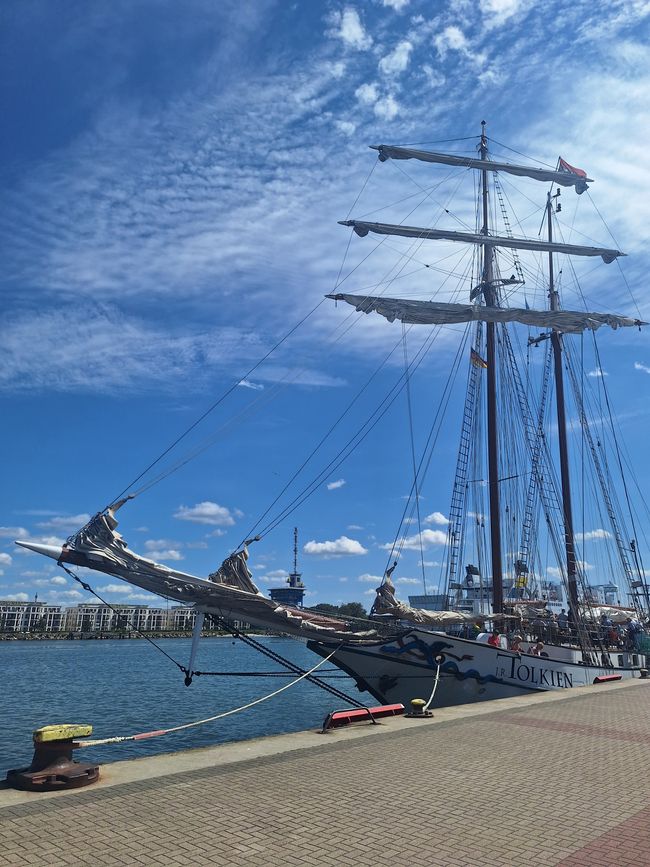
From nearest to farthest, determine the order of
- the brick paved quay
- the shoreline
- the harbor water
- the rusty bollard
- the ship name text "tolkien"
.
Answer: the brick paved quay, the rusty bollard, the harbor water, the ship name text "tolkien", the shoreline

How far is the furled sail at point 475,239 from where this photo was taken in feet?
89.6

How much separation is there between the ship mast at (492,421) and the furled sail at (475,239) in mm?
677

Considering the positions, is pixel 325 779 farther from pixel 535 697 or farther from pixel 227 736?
pixel 227 736

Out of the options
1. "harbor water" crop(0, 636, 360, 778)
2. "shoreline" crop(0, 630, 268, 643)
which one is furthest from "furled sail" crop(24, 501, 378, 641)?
"shoreline" crop(0, 630, 268, 643)

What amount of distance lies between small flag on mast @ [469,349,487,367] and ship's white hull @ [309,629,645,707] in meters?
13.7

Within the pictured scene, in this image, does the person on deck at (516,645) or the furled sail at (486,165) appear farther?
the furled sail at (486,165)

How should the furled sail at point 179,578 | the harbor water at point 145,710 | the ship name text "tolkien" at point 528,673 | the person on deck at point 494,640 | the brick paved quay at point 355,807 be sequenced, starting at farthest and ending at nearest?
the person on deck at point 494,640 < the ship name text "tolkien" at point 528,673 < the harbor water at point 145,710 < the furled sail at point 179,578 < the brick paved quay at point 355,807

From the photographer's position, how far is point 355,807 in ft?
23.2

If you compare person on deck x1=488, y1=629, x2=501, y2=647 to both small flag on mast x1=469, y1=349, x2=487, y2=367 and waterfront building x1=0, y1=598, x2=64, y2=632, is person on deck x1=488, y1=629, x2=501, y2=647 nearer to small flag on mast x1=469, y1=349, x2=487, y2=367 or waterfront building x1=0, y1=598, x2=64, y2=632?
small flag on mast x1=469, y1=349, x2=487, y2=367

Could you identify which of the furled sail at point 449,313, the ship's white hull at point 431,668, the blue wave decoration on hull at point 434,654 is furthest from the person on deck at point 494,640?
the furled sail at point 449,313

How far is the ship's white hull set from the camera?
63.9 ft


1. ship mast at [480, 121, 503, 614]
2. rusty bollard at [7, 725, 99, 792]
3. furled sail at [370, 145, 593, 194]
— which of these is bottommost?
rusty bollard at [7, 725, 99, 792]

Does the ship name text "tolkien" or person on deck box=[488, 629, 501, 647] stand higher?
person on deck box=[488, 629, 501, 647]

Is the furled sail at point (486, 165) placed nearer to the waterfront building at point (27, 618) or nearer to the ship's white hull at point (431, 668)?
the ship's white hull at point (431, 668)
